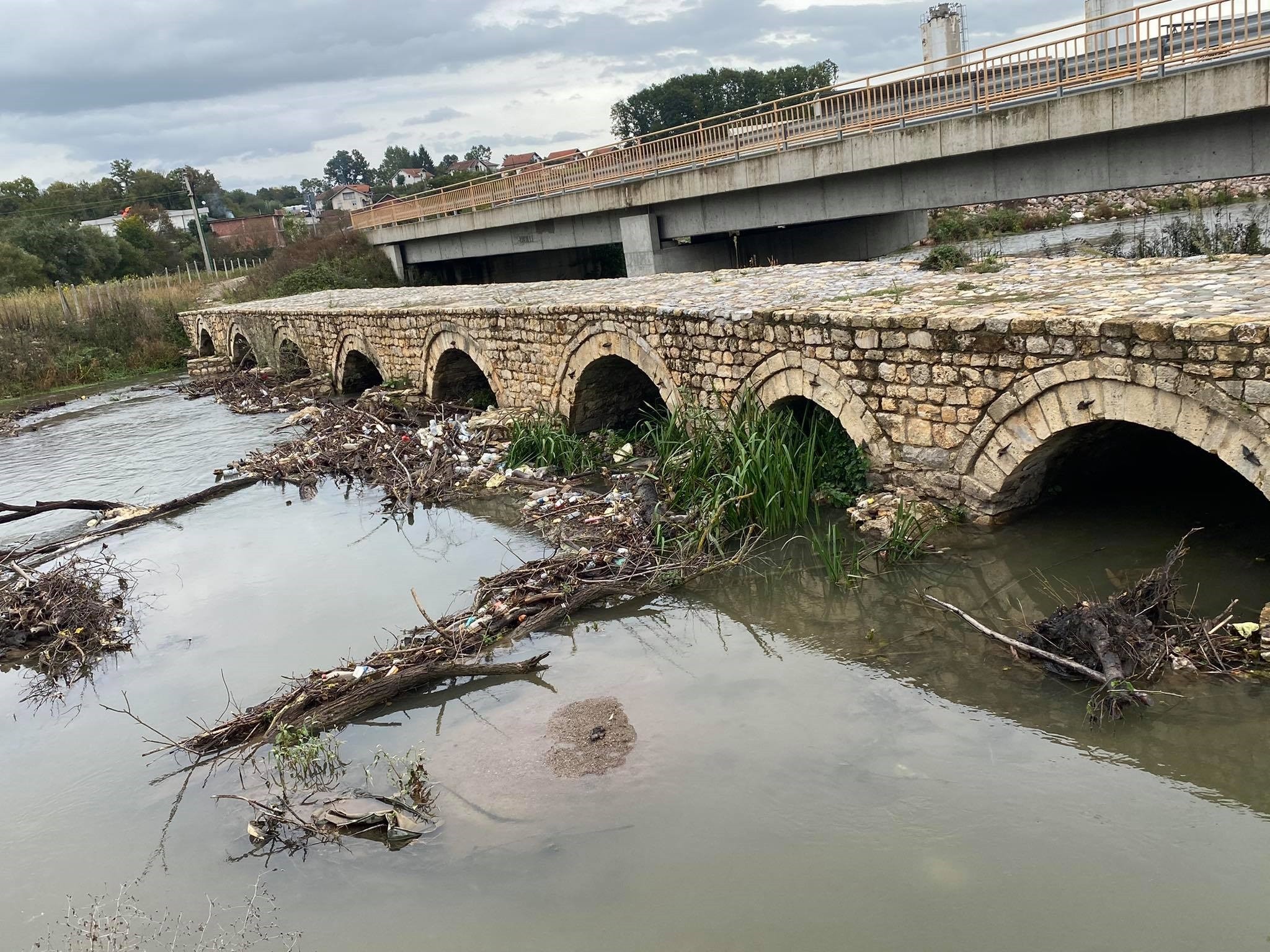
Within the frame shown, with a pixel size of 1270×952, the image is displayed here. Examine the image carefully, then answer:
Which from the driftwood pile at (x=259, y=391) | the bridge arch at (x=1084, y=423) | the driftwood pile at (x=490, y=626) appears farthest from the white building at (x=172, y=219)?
the bridge arch at (x=1084, y=423)

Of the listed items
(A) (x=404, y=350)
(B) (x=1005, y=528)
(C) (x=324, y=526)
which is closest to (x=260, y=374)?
(A) (x=404, y=350)

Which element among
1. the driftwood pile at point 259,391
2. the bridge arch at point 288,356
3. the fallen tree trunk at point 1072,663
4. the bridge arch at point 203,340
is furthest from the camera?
the bridge arch at point 203,340

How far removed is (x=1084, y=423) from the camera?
19.1 ft

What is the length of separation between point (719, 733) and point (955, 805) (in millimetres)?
1331

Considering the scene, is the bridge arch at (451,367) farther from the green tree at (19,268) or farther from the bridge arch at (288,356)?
the green tree at (19,268)

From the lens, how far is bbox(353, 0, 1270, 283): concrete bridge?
37.1ft

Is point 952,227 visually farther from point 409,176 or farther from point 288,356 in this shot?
point 409,176

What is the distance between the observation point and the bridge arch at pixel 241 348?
2186cm

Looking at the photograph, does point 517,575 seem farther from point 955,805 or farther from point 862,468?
point 955,805

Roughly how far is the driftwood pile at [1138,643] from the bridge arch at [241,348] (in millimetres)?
19776

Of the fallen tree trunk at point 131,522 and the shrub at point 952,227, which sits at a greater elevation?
the shrub at point 952,227

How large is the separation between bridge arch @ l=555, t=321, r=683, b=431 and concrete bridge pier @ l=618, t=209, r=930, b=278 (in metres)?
9.99

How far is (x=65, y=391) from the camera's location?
23484mm

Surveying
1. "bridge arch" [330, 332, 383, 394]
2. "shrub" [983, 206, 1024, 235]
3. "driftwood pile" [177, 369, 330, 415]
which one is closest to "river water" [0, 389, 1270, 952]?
"bridge arch" [330, 332, 383, 394]
